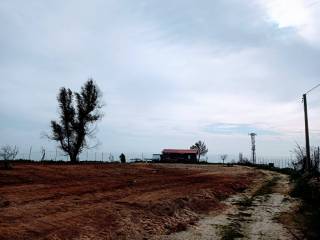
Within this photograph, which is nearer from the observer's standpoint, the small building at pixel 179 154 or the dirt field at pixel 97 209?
the dirt field at pixel 97 209

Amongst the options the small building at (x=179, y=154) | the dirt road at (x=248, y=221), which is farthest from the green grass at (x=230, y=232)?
the small building at (x=179, y=154)

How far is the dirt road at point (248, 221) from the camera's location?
14383mm

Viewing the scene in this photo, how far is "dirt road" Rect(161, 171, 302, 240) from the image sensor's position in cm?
1438

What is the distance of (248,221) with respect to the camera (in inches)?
672

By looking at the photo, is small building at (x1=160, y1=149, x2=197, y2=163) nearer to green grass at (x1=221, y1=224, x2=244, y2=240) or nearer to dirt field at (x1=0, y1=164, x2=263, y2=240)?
dirt field at (x1=0, y1=164, x2=263, y2=240)

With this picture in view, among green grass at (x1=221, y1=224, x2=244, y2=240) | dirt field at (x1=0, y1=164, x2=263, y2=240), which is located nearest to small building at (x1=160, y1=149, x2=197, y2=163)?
dirt field at (x1=0, y1=164, x2=263, y2=240)

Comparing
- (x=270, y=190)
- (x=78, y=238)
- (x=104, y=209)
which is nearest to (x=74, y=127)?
(x=270, y=190)

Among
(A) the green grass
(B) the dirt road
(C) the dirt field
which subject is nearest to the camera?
(C) the dirt field

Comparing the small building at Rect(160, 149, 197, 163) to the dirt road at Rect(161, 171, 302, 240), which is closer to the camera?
the dirt road at Rect(161, 171, 302, 240)

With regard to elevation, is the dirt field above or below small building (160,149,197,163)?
below

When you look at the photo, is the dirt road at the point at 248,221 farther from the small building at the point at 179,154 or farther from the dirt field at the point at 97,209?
the small building at the point at 179,154

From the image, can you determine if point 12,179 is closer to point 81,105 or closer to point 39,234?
point 39,234

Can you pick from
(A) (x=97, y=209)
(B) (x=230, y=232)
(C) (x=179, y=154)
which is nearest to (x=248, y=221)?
(B) (x=230, y=232)

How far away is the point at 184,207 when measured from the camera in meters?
18.6
